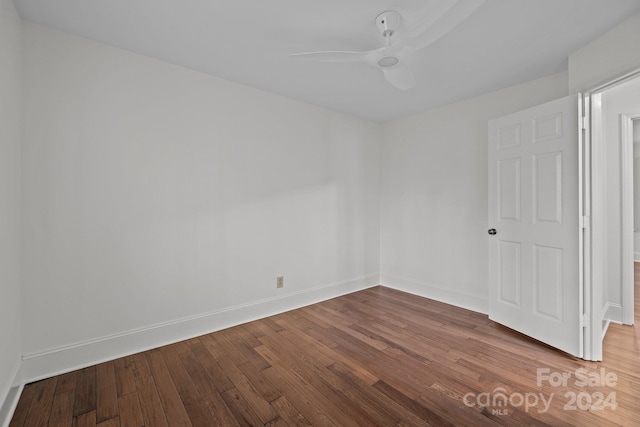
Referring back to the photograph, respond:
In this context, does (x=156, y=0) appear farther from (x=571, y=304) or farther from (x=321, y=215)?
(x=571, y=304)

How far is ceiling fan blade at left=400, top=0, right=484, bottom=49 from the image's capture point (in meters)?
1.33

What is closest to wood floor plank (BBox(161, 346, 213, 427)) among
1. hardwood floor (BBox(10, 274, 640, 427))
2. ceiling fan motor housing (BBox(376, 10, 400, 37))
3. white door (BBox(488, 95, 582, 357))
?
hardwood floor (BBox(10, 274, 640, 427))

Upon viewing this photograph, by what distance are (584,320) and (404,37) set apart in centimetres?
247

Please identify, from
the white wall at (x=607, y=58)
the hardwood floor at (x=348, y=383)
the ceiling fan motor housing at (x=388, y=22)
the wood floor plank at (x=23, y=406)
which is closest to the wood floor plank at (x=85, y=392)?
the hardwood floor at (x=348, y=383)

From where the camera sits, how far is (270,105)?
3.16 metres

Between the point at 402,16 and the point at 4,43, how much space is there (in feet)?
7.63

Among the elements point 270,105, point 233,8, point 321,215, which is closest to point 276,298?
point 321,215

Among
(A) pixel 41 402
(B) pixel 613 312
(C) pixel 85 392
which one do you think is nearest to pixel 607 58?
(B) pixel 613 312

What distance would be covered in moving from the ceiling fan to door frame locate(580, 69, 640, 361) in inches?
54.9

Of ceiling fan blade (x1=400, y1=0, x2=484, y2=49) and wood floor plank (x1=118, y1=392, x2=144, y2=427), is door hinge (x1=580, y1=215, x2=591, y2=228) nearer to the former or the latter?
ceiling fan blade (x1=400, y1=0, x2=484, y2=49)

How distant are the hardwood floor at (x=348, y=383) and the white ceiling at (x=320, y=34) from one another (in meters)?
2.41

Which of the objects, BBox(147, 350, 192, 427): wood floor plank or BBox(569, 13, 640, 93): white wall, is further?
BBox(569, 13, 640, 93): white wall

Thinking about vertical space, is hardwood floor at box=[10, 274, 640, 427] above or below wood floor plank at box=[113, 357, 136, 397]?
below

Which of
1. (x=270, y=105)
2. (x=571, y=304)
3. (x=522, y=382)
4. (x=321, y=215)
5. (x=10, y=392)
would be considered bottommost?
(x=522, y=382)
